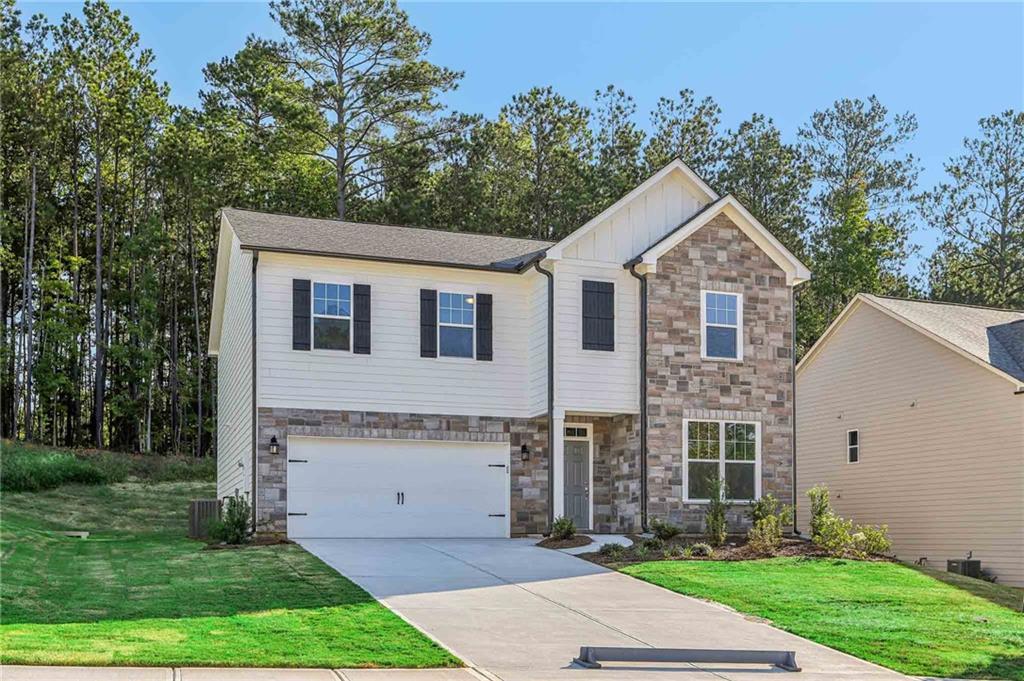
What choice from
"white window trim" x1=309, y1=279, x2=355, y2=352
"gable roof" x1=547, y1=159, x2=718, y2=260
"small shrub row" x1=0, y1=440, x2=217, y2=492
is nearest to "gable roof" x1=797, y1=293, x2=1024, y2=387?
"gable roof" x1=547, y1=159, x2=718, y2=260

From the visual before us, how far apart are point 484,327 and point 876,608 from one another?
9708 millimetres

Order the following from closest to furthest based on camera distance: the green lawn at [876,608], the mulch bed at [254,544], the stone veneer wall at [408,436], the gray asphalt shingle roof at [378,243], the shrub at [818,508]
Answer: the green lawn at [876,608], the mulch bed at [254,544], the shrub at [818,508], the stone veneer wall at [408,436], the gray asphalt shingle roof at [378,243]

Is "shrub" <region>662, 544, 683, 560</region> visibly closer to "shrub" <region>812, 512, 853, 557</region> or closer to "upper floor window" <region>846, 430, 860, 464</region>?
"shrub" <region>812, 512, 853, 557</region>

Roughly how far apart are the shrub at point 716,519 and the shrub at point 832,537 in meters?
1.59

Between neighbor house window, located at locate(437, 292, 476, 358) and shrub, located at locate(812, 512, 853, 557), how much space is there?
7.10m

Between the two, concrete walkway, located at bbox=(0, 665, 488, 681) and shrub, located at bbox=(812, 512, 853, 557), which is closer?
concrete walkway, located at bbox=(0, 665, 488, 681)

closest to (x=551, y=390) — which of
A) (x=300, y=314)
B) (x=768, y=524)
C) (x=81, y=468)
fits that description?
(x=768, y=524)

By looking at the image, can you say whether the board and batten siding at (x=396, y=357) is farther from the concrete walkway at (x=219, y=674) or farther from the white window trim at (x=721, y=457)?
the concrete walkway at (x=219, y=674)

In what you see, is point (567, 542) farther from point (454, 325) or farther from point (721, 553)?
point (454, 325)

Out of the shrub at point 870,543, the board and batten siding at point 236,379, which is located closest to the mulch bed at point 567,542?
the shrub at point 870,543

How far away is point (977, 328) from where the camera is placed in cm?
2498

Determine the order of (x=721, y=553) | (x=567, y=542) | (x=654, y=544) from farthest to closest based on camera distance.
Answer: (x=567, y=542)
(x=654, y=544)
(x=721, y=553)

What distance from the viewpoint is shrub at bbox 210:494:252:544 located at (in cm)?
1912

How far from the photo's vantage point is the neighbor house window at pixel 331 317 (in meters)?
→ 20.8
